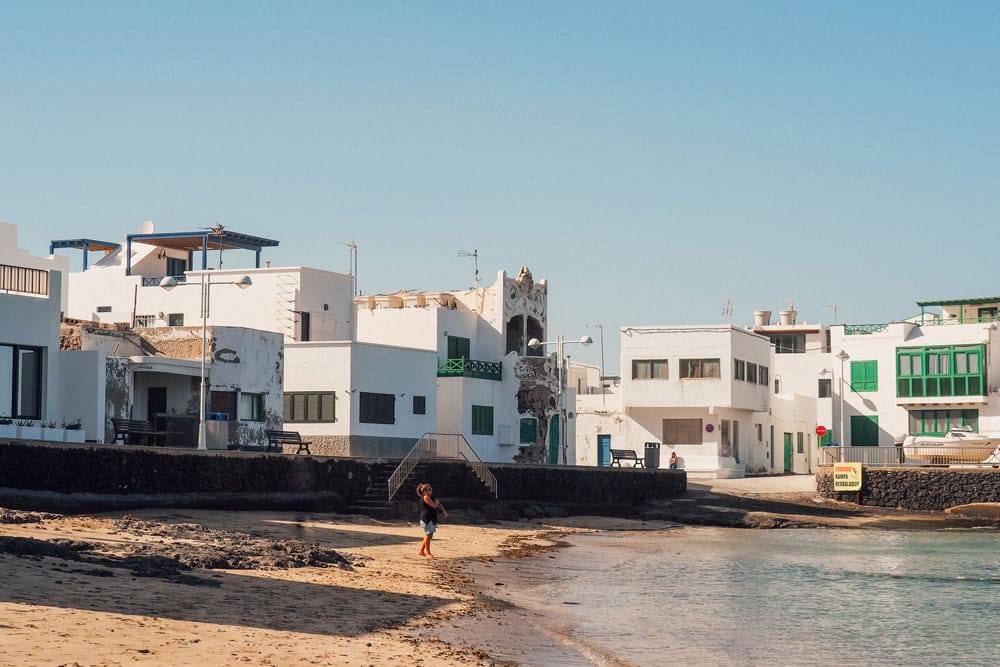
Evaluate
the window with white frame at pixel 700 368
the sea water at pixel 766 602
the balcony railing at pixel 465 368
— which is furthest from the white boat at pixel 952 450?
the balcony railing at pixel 465 368

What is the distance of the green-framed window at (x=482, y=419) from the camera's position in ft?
198

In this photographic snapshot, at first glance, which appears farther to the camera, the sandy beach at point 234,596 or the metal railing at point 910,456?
the metal railing at point 910,456

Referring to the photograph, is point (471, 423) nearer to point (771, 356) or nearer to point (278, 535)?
point (771, 356)

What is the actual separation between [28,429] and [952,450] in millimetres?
39951

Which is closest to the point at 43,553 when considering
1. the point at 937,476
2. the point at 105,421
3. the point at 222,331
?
the point at 105,421

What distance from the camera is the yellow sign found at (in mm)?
56906

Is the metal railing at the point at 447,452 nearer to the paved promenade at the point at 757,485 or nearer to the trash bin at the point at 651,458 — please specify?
the trash bin at the point at 651,458

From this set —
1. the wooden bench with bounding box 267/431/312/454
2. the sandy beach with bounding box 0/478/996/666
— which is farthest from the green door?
the sandy beach with bounding box 0/478/996/666

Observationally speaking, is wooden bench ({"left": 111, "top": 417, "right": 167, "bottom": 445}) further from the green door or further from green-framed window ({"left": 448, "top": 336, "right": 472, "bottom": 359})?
the green door

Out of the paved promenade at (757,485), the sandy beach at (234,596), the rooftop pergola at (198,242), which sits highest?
the rooftop pergola at (198,242)

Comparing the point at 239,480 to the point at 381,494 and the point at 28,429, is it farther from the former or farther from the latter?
the point at 381,494

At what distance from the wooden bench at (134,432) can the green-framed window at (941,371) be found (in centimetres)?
4090

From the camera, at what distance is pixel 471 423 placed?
2362 inches

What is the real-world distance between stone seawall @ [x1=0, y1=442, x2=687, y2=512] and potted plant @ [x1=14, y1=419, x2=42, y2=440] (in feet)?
12.8
